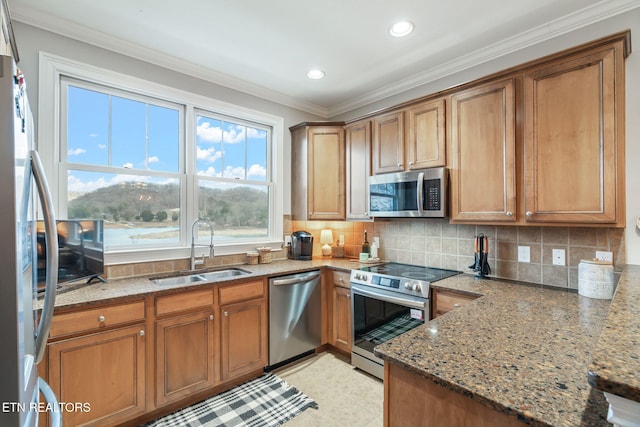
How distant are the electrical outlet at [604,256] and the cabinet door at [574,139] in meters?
0.37

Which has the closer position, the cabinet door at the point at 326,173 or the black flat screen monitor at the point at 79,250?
Answer: the black flat screen monitor at the point at 79,250

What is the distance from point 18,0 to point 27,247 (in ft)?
6.71

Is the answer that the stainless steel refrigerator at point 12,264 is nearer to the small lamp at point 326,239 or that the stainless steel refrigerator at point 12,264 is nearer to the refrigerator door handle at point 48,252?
the refrigerator door handle at point 48,252

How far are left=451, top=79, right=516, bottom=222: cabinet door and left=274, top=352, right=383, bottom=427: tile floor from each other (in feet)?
5.07

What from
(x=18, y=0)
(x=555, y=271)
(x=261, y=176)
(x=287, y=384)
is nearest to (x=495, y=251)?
(x=555, y=271)

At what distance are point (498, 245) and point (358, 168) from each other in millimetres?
1462

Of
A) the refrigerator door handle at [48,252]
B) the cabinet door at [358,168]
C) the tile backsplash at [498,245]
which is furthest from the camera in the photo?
the cabinet door at [358,168]

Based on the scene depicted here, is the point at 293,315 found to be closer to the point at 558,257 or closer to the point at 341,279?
the point at 341,279

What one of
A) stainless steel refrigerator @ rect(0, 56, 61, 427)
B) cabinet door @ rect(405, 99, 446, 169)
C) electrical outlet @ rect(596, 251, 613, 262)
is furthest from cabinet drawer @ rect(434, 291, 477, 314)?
stainless steel refrigerator @ rect(0, 56, 61, 427)

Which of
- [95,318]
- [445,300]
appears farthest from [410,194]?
[95,318]

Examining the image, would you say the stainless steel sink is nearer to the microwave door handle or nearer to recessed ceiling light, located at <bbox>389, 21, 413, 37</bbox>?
the microwave door handle

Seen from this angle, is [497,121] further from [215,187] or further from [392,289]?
[215,187]

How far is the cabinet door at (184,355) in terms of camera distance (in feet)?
6.70

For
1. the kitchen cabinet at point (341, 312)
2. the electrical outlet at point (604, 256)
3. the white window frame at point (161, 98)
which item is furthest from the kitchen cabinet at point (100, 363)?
the electrical outlet at point (604, 256)
